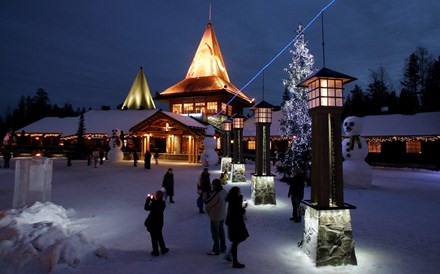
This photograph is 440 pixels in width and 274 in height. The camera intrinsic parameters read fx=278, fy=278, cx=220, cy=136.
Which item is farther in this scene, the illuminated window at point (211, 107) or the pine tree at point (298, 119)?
the illuminated window at point (211, 107)

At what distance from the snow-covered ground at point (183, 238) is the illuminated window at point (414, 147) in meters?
16.3

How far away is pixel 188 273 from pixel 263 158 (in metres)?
6.54

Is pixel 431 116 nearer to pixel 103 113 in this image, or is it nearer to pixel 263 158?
pixel 263 158

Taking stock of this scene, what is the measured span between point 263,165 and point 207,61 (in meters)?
30.4

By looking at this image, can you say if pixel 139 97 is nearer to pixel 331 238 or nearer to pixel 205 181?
pixel 205 181

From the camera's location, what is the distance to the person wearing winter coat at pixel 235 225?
16.5 ft

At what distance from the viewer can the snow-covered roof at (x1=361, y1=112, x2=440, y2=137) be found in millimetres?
24062

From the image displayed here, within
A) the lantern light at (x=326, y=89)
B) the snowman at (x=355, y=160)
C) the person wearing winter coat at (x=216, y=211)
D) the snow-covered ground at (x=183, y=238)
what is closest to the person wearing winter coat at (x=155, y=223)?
the snow-covered ground at (x=183, y=238)

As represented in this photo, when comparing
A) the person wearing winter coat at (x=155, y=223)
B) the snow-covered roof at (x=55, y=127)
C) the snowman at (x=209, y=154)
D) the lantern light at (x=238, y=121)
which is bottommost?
the person wearing winter coat at (x=155, y=223)

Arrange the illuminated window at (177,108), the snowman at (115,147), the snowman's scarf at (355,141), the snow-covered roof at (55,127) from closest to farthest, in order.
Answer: the snowman's scarf at (355,141) → the snowman at (115,147) → the snow-covered roof at (55,127) → the illuminated window at (177,108)

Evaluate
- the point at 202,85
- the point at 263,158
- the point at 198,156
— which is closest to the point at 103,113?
the point at 202,85

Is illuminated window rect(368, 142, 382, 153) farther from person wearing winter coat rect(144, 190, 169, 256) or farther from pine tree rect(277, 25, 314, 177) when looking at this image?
person wearing winter coat rect(144, 190, 169, 256)

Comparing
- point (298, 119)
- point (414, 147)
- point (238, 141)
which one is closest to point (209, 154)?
point (238, 141)

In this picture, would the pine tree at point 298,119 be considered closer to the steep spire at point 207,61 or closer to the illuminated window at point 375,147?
the illuminated window at point 375,147
